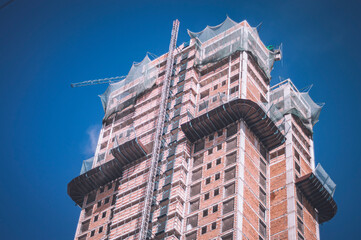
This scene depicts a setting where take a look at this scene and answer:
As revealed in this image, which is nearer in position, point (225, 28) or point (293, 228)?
point (293, 228)

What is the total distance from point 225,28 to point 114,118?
2400 centimetres

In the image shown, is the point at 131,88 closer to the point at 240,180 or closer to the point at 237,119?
the point at 237,119

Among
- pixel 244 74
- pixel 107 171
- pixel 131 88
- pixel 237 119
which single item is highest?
pixel 131 88

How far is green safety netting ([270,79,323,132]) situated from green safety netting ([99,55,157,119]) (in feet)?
66.6

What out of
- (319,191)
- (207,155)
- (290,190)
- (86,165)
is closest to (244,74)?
(207,155)

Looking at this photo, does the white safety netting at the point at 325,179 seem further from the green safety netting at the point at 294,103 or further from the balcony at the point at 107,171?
the balcony at the point at 107,171

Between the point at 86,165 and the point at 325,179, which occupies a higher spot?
the point at 86,165

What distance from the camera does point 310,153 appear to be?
105188 mm

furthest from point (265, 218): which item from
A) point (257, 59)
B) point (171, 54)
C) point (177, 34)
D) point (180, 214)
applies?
point (177, 34)

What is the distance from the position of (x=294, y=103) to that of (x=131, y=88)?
27.4 metres

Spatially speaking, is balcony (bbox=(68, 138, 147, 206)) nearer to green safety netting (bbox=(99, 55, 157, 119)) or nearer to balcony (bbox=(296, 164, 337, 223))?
green safety netting (bbox=(99, 55, 157, 119))

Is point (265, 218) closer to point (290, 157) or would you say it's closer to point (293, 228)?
point (293, 228)

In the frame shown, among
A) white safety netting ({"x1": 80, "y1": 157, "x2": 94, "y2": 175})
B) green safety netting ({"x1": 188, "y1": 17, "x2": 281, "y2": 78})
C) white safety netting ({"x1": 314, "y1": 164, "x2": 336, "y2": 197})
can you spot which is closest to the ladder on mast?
green safety netting ({"x1": 188, "y1": 17, "x2": 281, "y2": 78})

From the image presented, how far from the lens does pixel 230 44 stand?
105 meters
